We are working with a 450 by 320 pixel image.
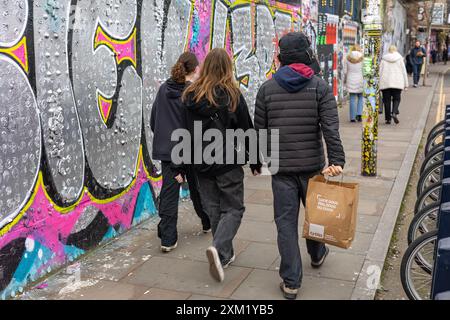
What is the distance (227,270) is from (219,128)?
4.02ft

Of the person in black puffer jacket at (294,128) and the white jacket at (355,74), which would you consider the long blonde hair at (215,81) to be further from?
the white jacket at (355,74)

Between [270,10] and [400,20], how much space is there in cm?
2580

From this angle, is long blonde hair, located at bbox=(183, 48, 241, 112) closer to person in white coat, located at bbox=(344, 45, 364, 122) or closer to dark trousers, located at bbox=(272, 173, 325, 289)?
dark trousers, located at bbox=(272, 173, 325, 289)

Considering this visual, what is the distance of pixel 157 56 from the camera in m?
5.71

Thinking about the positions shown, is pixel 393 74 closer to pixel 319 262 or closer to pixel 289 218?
pixel 319 262

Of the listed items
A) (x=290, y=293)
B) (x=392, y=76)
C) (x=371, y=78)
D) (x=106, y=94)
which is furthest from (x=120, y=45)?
(x=392, y=76)

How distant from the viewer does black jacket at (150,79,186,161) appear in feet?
15.1

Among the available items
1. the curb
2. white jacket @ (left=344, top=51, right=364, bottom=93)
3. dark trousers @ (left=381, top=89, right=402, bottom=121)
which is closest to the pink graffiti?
the curb

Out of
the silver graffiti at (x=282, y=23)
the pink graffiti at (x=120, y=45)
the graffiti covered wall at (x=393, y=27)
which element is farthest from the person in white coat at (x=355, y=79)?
the graffiti covered wall at (x=393, y=27)

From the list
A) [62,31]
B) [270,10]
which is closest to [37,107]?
[62,31]

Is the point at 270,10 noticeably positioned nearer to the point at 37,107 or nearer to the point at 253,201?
the point at 253,201

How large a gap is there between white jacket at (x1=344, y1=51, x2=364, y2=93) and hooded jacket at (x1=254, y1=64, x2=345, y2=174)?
8815mm

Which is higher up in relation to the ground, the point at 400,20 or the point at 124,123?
the point at 400,20

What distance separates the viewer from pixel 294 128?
376 centimetres
